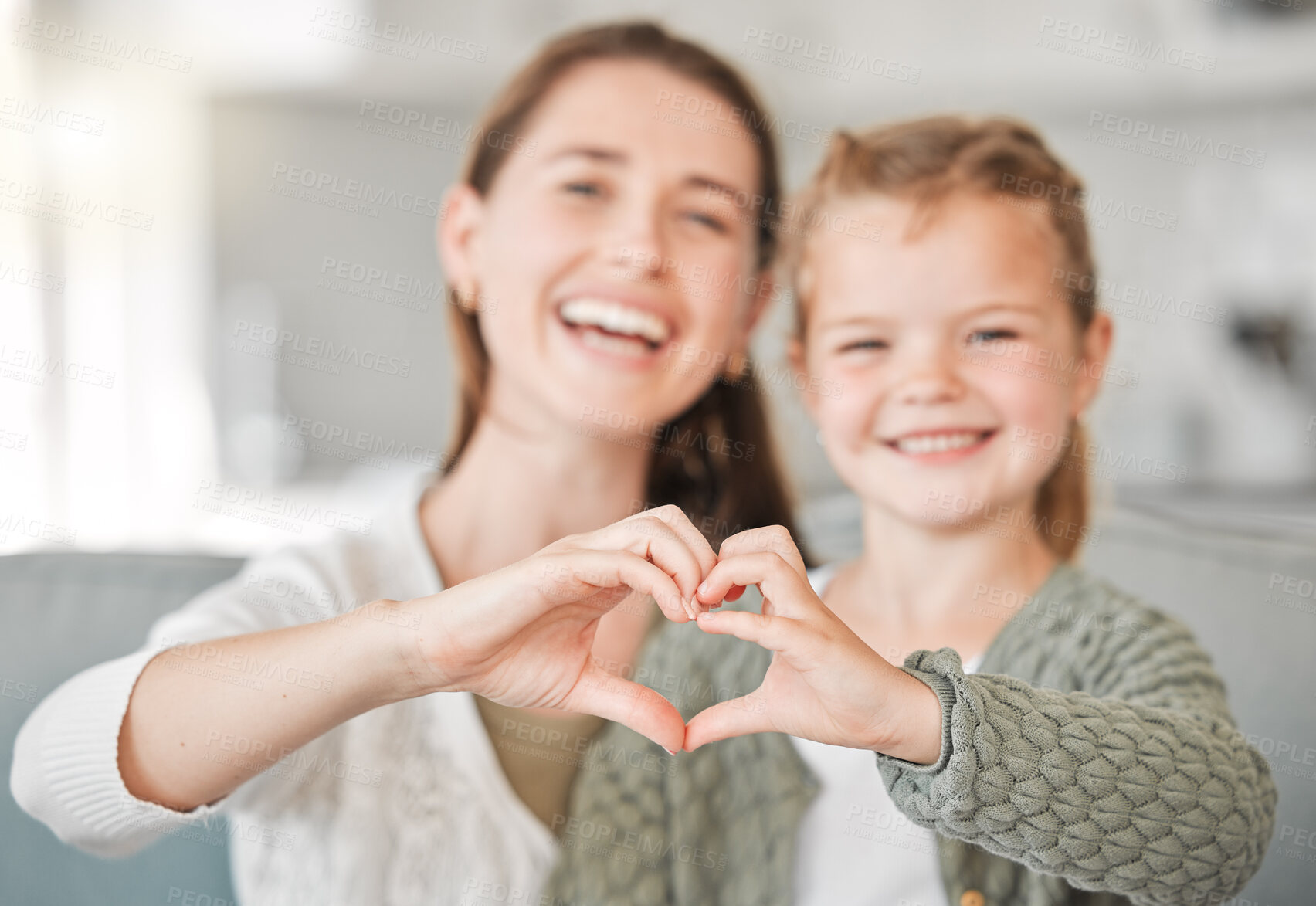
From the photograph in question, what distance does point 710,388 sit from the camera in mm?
922

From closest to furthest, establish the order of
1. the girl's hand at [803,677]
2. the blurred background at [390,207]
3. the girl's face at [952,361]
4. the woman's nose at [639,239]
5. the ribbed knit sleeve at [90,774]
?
the girl's hand at [803,677], the ribbed knit sleeve at [90,774], the girl's face at [952,361], the woman's nose at [639,239], the blurred background at [390,207]

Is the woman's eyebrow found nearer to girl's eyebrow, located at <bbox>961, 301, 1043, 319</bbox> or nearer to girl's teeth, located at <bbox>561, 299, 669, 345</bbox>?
girl's teeth, located at <bbox>561, 299, 669, 345</bbox>

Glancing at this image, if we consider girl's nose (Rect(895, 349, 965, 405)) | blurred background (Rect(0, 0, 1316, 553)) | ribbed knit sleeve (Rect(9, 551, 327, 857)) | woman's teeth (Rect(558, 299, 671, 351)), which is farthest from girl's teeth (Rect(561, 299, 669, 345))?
blurred background (Rect(0, 0, 1316, 553))

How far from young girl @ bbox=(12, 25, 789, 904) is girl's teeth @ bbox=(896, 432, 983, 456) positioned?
0.20m

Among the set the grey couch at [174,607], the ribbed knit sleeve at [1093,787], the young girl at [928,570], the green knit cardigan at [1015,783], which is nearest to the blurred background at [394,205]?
the grey couch at [174,607]

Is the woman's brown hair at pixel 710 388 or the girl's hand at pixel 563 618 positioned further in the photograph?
the woman's brown hair at pixel 710 388

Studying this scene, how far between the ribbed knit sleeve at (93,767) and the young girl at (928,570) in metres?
0.27

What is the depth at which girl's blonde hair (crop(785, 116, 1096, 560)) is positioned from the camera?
694mm

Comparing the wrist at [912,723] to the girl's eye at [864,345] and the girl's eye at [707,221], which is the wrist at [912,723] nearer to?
the girl's eye at [864,345]

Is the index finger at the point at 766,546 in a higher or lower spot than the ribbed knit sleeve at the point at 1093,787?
higher

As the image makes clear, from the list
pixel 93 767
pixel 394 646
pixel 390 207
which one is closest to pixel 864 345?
pixel 394 646

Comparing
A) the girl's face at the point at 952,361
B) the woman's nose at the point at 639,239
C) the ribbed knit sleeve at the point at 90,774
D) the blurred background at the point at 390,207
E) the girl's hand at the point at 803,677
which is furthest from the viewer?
the blurred background at the point at 390,207

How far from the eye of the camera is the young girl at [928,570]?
0.61 m

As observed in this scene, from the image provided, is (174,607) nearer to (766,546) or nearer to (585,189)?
(585,189)
